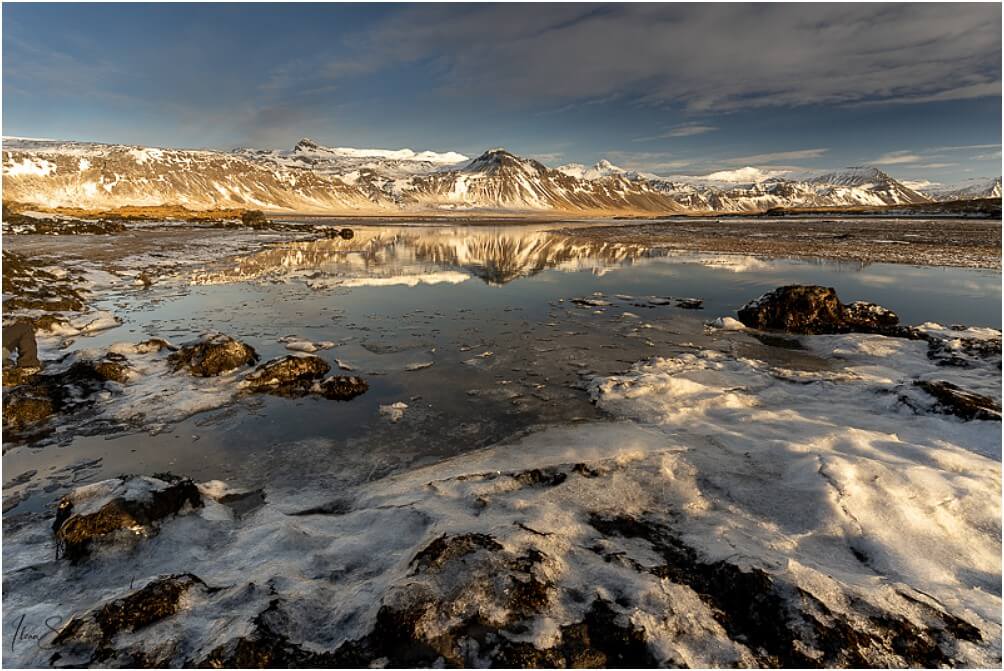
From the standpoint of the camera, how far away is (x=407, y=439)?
7.65 m

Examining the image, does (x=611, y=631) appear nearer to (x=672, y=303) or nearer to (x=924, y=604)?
(x=924, y=604)

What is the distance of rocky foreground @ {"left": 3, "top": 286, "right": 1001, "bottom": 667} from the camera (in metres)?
3.42

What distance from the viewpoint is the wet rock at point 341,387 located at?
925cm

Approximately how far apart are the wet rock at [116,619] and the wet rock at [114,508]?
1.27m

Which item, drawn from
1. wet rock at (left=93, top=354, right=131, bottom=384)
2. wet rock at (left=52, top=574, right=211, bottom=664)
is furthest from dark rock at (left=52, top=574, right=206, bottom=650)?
wet rock at (left=93, top=354, right=131, bottom=384)

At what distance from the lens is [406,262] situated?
3228 cm

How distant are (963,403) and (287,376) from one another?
1264 cm

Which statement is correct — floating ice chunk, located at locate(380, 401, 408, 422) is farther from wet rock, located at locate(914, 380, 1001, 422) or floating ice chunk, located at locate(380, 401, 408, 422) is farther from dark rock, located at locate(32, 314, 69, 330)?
dark rock, located at locate(32, 314, 69, 330)

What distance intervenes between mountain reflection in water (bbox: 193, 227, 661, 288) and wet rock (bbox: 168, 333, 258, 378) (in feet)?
37.4

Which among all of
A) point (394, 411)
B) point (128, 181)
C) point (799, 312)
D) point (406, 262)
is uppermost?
point (128, 181)

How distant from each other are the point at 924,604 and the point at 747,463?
2624 millimetres

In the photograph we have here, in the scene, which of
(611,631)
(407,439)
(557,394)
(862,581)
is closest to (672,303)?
(557,394)

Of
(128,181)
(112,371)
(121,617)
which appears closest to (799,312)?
(121,617)

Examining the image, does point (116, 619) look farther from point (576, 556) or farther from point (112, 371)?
point (112, 371)
